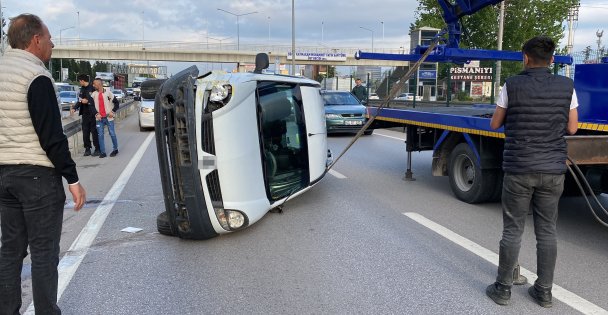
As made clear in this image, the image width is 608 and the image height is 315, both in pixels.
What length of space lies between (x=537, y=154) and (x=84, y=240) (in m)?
4.45

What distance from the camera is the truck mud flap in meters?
4.80

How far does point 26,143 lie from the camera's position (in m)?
2.90

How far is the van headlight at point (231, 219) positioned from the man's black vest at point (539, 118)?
2663 mm

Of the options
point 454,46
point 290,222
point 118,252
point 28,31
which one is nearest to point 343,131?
point 454,46

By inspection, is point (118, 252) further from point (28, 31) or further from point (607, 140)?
point (607, 140)

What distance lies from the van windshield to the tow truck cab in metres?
0.05

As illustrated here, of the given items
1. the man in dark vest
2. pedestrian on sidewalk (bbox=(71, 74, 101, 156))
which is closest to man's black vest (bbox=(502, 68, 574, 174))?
the man in dark vest

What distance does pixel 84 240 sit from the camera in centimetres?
545

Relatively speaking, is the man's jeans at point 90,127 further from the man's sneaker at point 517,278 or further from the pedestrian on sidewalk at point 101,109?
the man's sneaker at point 517,278

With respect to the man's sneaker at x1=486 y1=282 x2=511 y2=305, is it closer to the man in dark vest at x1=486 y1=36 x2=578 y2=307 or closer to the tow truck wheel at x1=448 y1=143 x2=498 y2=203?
the man in dark vest at x1=486 y1=36 x2=578 y2=307

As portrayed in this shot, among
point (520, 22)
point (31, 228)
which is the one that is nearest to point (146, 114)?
point (31, 228)

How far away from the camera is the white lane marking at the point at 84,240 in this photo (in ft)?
14.2

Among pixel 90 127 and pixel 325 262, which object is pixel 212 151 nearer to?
pixel 325 262

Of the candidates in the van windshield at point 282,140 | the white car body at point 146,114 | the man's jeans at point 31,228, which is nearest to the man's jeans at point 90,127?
the white car body at point 146,114
